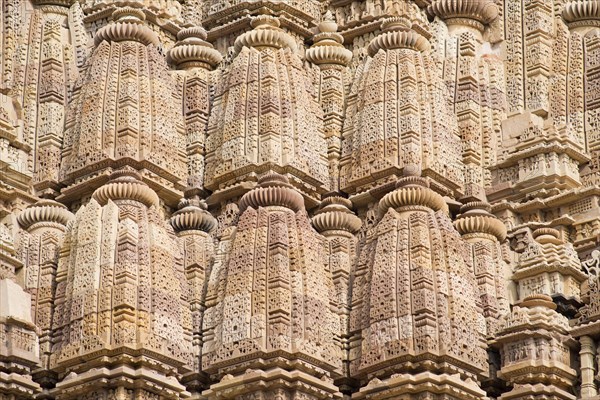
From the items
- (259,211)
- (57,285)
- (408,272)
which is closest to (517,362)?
(408,272)

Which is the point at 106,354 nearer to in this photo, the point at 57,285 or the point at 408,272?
the point at 57,285

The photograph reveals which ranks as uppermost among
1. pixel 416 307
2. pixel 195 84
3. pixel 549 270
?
pixel 195 84

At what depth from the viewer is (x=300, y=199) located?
37.2 meters

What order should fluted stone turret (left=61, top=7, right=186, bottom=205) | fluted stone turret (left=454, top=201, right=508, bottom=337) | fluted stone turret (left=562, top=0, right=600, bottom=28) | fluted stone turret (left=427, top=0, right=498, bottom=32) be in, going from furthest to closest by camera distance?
fluted stone turret (left=427, top=0, right=498, bottom=32), fluted stone turret (left=562, top=0, right=600, bottom=28), fluted stone turret (left=61, top=7, right=186, bottom=205), fluted stone turret (left=454, top=201, right=508, bottom=337)

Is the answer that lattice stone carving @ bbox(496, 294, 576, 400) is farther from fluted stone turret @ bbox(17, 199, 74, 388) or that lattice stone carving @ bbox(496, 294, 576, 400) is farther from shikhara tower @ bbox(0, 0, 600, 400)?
fluted stone turret @ bbox(17, 199, 74, 388)

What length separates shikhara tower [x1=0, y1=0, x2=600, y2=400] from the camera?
35.7 meters

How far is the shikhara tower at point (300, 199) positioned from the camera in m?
35.7

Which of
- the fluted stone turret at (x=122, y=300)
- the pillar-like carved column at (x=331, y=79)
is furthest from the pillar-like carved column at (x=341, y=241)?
the fluted stone turret at (x=122, y=300)

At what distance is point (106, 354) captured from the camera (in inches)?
1390

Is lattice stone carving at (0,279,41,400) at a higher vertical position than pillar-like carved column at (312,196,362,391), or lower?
lower

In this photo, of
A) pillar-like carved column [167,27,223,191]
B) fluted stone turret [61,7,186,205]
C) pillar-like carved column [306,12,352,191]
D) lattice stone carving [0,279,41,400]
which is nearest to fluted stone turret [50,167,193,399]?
lattice stone carving [0,279,41,400]

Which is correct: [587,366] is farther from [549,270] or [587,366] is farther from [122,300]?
[122,300]

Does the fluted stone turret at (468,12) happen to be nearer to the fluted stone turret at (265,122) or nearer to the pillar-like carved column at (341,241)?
the fluted stone turret at (265,122)

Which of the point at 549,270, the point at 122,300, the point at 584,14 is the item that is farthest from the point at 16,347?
the point at 584,14
